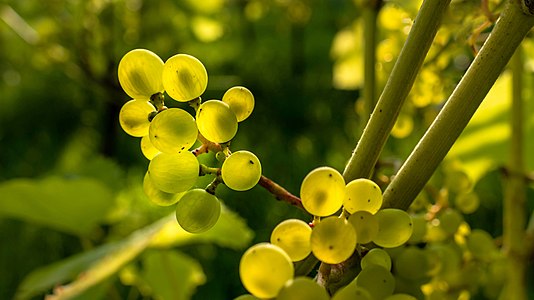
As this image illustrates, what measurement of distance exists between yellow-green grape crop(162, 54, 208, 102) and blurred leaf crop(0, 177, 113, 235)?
1.53 ft

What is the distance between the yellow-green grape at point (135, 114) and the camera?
0.22 metres

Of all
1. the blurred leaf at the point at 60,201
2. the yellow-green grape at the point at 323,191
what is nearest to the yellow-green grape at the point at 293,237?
the yellow-green grape at the point at 323,191

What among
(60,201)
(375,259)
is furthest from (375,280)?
(60,201)

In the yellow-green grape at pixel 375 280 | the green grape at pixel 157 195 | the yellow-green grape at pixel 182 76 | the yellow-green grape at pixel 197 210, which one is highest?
the yellow-green grape at pixel 182 76

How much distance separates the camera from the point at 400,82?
0.70 feet

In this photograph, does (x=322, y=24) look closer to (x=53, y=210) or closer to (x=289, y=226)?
(x=53, y=210)

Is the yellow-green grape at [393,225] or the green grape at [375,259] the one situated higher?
the yellow-green grape at [393,225]

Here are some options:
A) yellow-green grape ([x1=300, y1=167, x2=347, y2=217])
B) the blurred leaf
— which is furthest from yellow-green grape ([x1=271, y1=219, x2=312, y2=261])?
the blurred leaf

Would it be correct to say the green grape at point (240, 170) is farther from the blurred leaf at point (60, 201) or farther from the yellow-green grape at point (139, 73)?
the blurred leaf at point (60, 201)

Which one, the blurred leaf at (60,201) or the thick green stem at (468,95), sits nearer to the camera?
the thick green stem at (468,95)

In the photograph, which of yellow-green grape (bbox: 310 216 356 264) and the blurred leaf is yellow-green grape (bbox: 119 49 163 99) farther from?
Result: the blurred leaf

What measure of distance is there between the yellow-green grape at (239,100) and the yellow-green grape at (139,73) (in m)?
0.02

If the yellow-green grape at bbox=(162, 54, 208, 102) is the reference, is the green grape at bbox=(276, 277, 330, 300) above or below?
below

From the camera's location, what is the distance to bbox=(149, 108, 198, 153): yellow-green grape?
204mm
